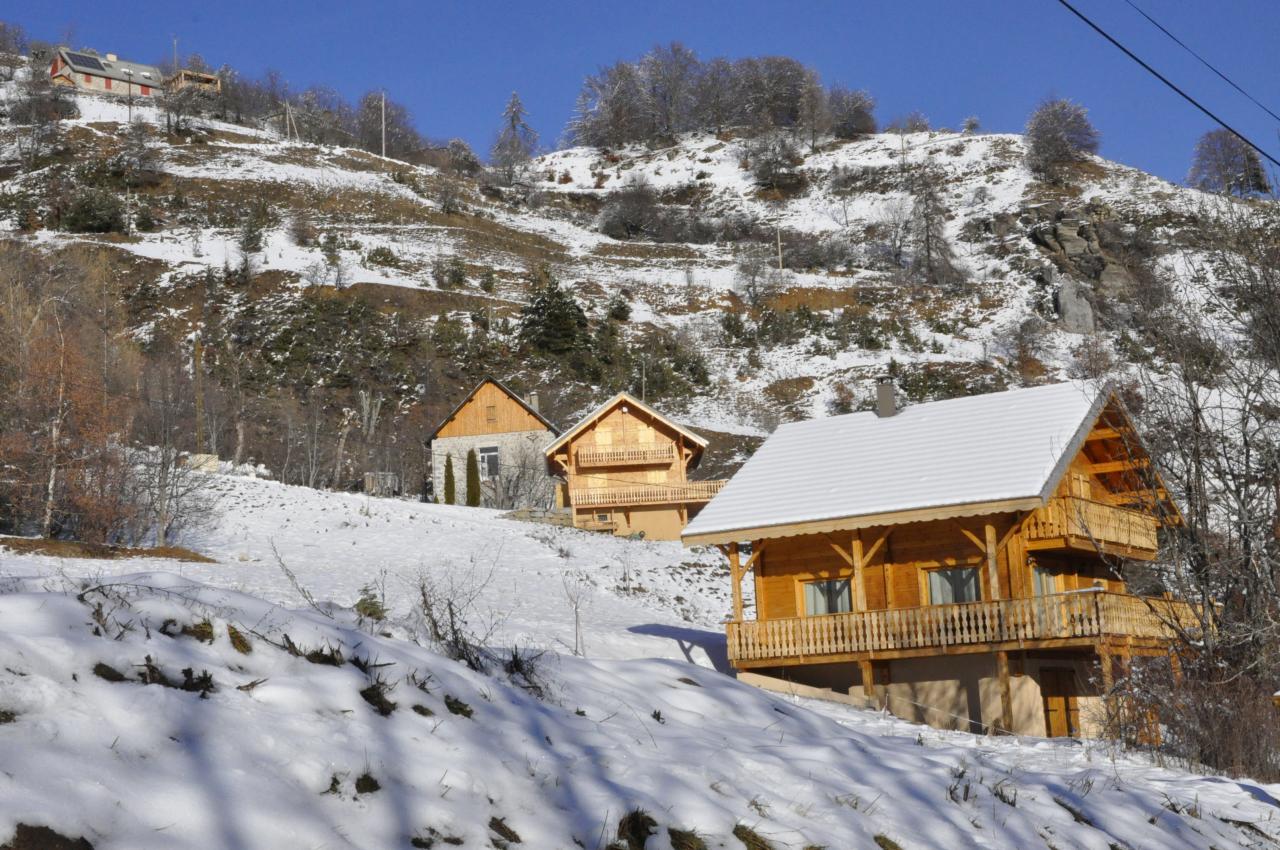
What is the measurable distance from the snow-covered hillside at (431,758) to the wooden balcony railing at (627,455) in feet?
115

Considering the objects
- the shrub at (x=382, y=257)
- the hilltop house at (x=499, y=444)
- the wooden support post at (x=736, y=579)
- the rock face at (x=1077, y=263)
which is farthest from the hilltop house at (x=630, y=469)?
the shrub at (x=382, y=257)

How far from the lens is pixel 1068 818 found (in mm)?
7359

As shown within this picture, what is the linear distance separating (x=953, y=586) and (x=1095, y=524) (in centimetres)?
308

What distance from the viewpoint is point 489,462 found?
51375 millimetres

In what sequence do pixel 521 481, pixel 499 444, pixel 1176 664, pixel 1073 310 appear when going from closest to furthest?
1. pixel 1176 664
2. pixel 521 481
3. pixel 499 444
4. pixel 1073 310

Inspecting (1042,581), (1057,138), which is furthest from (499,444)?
(1057,138)

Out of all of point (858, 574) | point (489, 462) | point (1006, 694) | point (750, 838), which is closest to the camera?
point (750, 838)

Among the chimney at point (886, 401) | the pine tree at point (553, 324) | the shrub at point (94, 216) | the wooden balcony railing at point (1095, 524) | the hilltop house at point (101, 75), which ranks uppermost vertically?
the hilltop house at point (101, 75)

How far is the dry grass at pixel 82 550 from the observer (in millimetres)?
25547

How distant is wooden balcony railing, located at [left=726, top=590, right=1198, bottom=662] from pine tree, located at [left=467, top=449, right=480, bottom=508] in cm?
2745

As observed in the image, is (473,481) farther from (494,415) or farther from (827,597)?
(827,597)

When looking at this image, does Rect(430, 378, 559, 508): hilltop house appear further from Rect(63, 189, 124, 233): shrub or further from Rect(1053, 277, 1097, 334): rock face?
Rect(63, 189, 124, 233): shrub

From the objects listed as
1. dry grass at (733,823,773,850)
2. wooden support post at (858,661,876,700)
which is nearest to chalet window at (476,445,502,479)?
wooden support post at (858,661,876,700)

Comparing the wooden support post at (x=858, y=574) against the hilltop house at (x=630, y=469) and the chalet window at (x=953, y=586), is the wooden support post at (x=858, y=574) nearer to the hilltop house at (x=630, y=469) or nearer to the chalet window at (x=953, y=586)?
the chalet window at (x=953, y=586)
